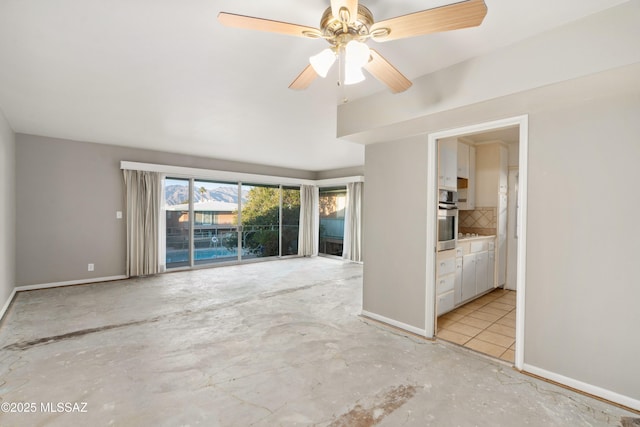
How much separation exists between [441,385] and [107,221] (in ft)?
19.1

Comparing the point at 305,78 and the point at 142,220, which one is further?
the point at 142,220

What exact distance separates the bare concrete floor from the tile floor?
258 millimetres

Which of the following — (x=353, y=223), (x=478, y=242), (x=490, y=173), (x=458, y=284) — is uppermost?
(x=490, y=173)

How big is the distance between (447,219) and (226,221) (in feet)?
17.4

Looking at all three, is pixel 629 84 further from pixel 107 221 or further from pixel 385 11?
pixel 107 221

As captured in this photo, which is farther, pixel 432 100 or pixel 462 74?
pixel 432 100

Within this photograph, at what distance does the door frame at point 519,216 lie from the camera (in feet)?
7.72

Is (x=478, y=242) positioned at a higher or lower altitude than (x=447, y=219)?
lower

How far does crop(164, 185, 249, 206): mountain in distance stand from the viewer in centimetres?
616

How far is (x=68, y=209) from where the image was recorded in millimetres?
4879

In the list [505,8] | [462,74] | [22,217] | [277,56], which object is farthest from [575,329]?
[22,217]

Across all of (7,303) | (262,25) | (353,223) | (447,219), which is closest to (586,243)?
(447,219)

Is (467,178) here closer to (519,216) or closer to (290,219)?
(519,216)

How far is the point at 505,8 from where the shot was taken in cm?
166
